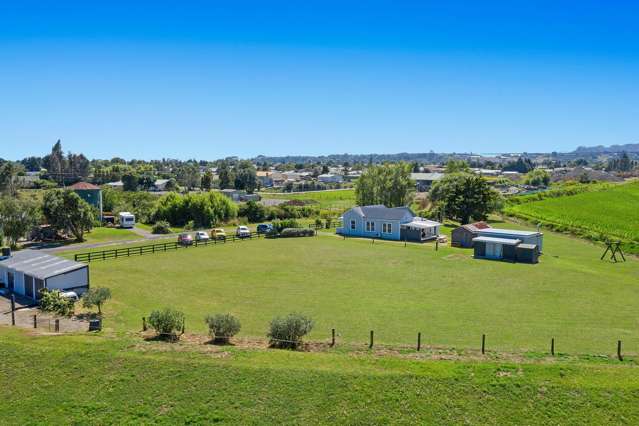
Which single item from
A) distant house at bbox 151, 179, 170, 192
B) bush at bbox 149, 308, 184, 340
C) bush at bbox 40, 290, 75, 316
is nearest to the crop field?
bush at bbox 149, 308, 184, 340

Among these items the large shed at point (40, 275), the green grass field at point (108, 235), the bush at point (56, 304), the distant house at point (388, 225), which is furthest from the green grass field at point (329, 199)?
the bush at point (56, 304)

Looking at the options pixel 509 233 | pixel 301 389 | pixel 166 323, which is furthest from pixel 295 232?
pixel 301 389

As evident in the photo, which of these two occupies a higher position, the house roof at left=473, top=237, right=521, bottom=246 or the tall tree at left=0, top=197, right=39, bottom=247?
the tall tree at left=0, top=197, right=39, bottom=247

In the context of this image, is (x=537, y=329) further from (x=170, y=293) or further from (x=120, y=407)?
(x=170, y=293)

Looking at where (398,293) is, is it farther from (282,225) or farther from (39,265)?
(282,225)

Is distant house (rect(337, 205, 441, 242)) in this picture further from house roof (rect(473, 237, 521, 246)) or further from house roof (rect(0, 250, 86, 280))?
house roof (rect(0, 250, 86, 280))

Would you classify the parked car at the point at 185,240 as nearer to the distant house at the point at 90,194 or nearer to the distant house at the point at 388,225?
the distant house at the point at 388,225
